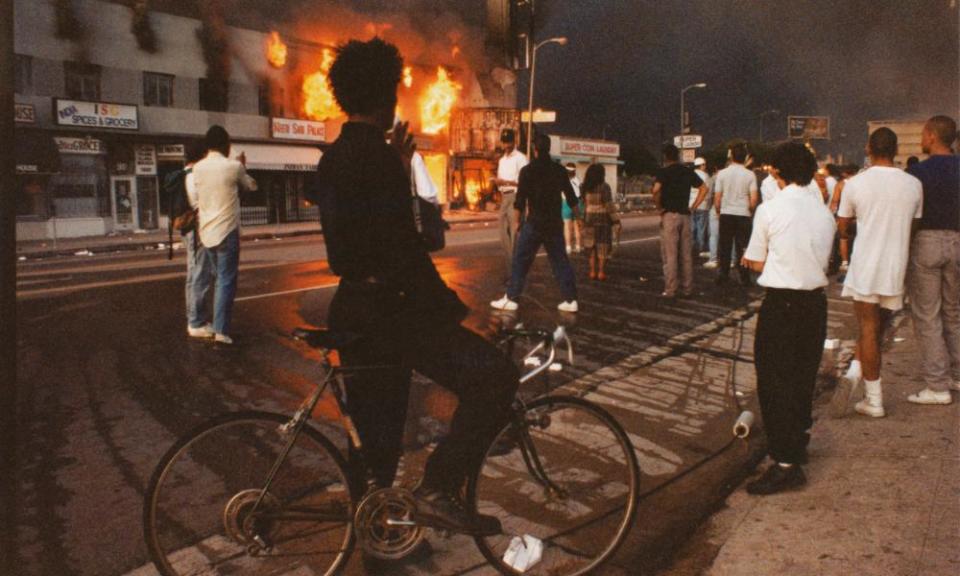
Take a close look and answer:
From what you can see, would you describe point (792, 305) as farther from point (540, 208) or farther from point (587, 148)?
point (587, 148)

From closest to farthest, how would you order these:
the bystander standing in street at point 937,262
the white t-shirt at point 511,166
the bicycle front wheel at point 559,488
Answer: the bicycle front wheel at point 559,488, the bystander standing in street at point 937,262, the white t-shirt at point 511,166

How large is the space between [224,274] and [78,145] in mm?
24087

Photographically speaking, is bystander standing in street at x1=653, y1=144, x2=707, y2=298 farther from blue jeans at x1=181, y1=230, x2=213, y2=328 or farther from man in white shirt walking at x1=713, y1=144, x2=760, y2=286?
blue jeans at x1=181, y1=230, x2=213, y2=328

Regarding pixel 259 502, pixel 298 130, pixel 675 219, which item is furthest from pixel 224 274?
pixel 298 130

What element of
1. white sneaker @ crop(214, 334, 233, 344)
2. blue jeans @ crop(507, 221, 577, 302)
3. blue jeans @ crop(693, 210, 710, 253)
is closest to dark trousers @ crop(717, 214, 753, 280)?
blue jeans @ crop(693, 210, 710, 253)

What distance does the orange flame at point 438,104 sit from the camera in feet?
148

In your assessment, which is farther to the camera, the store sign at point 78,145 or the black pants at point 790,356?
the store sign at point 78,145

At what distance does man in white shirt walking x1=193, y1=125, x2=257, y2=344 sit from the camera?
6.83 m

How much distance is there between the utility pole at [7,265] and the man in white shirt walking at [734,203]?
1057 cm

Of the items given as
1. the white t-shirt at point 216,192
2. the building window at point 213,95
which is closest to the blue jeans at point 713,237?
the white t-shirt at point 216,192

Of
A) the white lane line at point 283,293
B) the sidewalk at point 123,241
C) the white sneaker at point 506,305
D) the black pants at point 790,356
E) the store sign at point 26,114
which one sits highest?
the store sign at point 26,114

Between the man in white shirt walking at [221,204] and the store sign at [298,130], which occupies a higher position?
the store sign at [298,130]

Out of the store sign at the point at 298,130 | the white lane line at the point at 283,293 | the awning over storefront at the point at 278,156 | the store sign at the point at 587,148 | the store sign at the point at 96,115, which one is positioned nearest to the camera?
the white lane line at the point at 283,293

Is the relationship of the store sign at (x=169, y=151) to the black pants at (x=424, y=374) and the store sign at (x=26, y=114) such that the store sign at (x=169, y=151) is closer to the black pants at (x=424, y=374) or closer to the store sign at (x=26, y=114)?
the store sign at (x=26, y=114)
